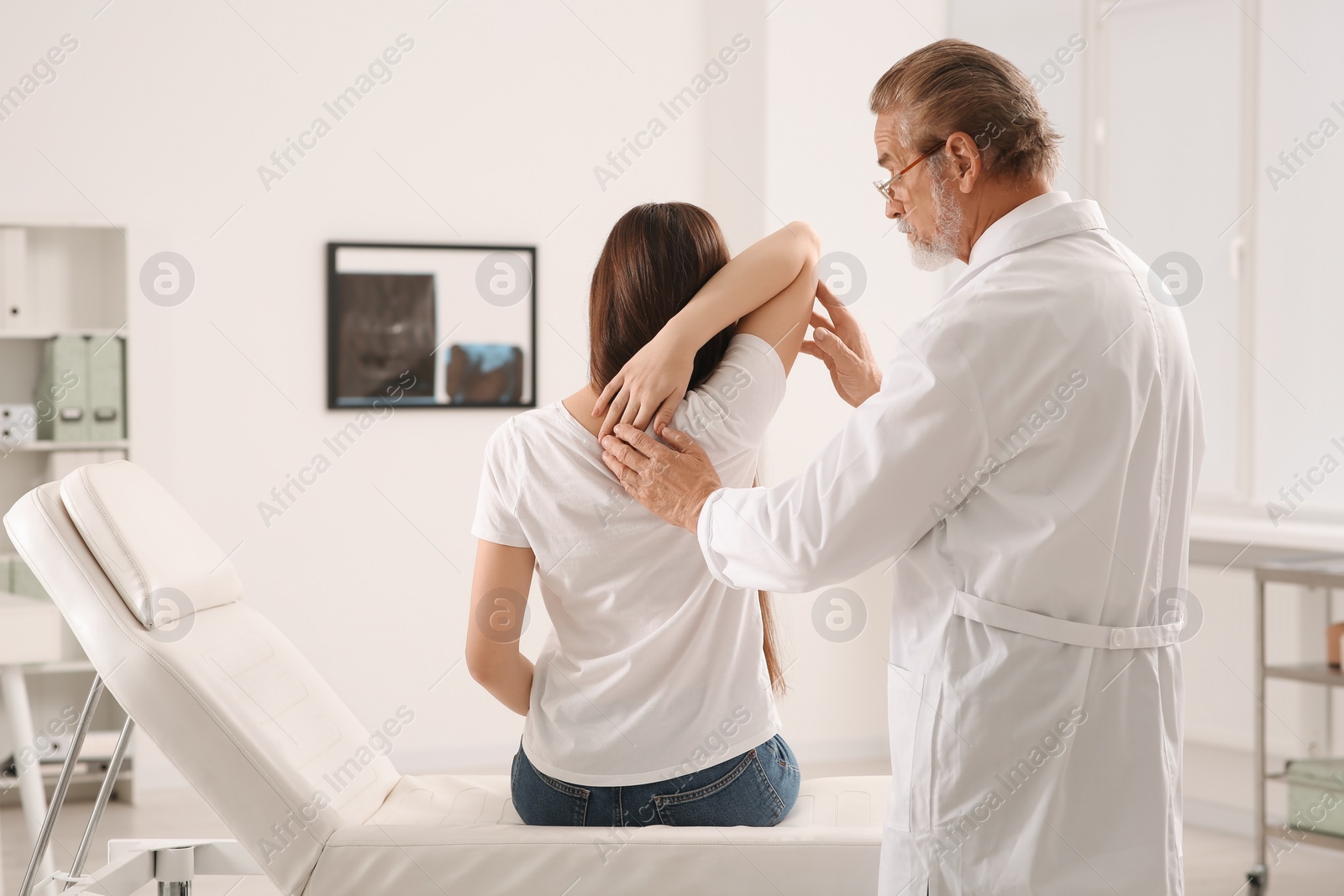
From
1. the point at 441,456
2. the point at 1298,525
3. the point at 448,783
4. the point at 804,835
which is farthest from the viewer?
the point at 441,456

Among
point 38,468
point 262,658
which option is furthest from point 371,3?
point 262,658

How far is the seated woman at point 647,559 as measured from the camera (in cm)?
140

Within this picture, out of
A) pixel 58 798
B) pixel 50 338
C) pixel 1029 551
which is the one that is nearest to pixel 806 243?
pixel 1029 551

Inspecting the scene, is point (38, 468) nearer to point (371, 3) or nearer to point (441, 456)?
point (441, 456)

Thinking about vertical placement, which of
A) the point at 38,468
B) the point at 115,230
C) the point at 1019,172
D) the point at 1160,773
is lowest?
the point at 1160,773

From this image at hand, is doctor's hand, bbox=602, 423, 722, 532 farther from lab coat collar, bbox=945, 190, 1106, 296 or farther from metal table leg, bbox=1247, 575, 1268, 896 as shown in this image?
metal table leg, bbox=1247, 575, 1268, 896

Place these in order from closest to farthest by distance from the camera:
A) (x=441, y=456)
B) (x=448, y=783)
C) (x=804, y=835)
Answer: (x=804, y=835) → (x=448, y=783) → (x=441, y=456)

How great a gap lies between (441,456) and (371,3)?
1.58 metres

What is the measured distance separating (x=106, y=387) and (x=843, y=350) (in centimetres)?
284

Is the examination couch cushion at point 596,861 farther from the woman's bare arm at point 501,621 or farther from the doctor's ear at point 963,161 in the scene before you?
the doctor's ear at point 963,161

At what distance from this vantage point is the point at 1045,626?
1.12m

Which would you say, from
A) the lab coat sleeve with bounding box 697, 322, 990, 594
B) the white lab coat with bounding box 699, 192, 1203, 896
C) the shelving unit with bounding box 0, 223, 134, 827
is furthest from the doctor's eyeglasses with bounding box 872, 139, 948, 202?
the shelving unit with bounding box 0, 223, 134, 827

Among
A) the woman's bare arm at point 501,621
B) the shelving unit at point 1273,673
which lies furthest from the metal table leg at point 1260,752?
the woman's bare arm at point 501,621

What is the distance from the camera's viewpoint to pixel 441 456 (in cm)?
412
